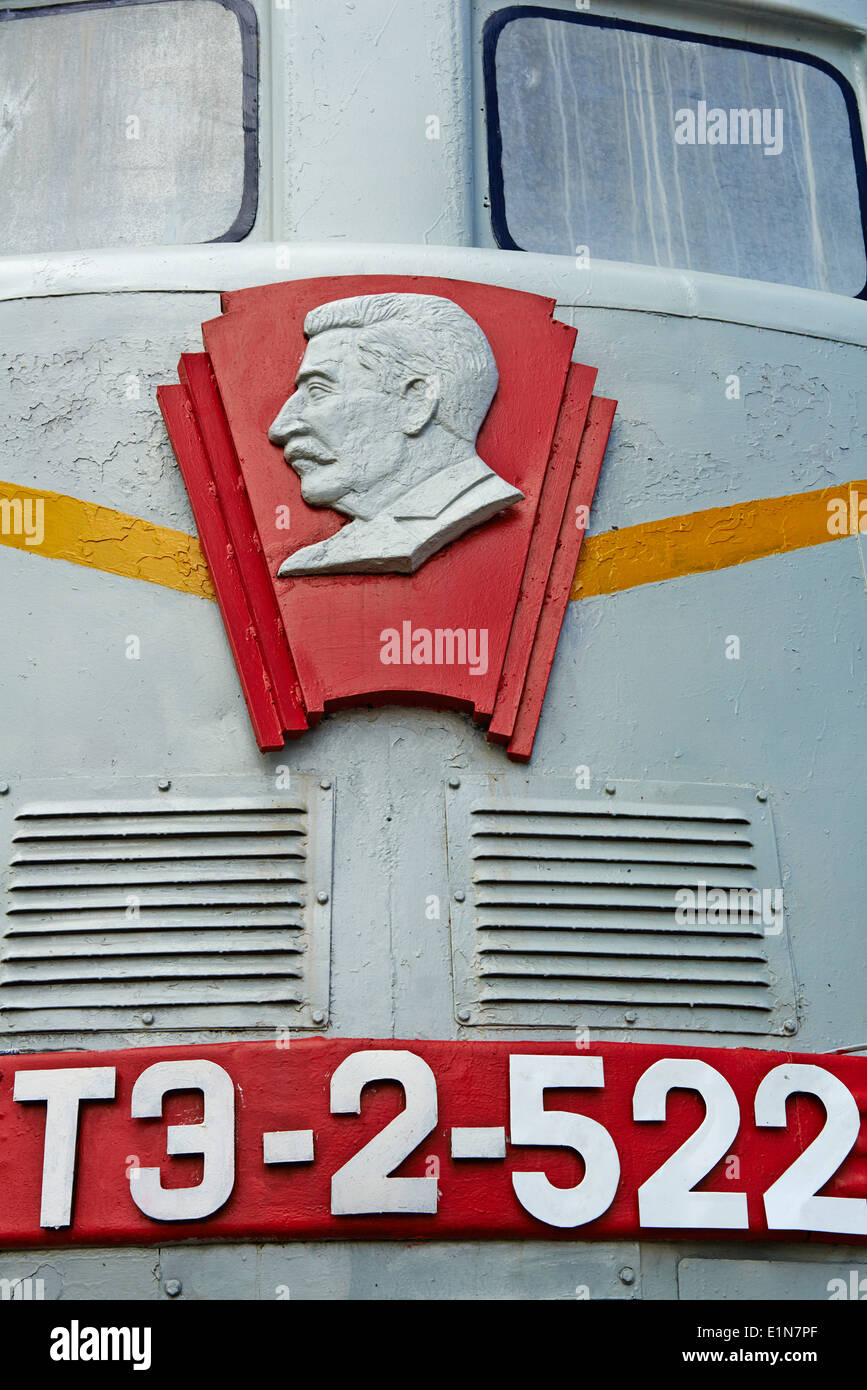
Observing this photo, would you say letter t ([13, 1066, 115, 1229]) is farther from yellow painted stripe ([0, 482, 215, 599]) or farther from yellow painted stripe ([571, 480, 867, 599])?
yellow painted stripe ([571, 480, 867, 599])

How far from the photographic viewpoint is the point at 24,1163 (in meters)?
5.34

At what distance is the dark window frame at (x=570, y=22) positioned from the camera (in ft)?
23.5

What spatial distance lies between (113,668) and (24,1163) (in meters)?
1.62

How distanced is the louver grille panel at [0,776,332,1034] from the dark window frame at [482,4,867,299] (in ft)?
8.45

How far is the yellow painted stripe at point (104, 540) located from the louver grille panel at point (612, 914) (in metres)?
1.20

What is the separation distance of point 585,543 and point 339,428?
3.04ft

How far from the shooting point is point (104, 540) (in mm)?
6270

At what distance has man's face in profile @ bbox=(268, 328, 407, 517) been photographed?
246 inches

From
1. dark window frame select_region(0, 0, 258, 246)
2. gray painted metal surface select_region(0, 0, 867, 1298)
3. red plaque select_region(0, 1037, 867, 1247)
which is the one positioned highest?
dark window frame select_region(0, 0, 258, 246)

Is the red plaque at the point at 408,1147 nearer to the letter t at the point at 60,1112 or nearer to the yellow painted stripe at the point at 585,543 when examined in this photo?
the letter t at the point at 60,1112

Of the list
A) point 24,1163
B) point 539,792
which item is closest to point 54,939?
point 24,1163

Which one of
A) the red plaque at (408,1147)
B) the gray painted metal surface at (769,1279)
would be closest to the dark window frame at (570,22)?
the red plaque at (408,1147)

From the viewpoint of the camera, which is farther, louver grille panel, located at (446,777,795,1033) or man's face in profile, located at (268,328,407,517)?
man's face in profile, located at (268,328,407,517)

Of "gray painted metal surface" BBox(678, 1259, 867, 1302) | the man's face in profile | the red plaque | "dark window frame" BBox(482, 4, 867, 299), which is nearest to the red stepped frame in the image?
the man's face in profile
